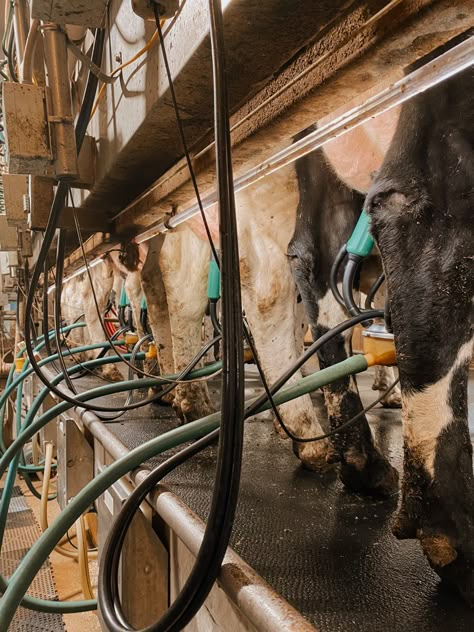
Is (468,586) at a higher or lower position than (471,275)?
lower

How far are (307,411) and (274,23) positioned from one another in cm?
94

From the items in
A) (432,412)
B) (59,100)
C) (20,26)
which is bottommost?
(432,412)

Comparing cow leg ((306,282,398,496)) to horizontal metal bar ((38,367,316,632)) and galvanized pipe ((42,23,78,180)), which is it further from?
galvanized pipe ((42,23,78,180))

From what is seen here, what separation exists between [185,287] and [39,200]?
633 mm

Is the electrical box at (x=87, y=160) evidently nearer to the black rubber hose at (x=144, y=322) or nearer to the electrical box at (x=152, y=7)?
the electrical box at (x=152, y=7)

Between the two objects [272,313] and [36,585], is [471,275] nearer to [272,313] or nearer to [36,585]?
[272,313]

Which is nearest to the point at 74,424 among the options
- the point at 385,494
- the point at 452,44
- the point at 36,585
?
the point at 36,585

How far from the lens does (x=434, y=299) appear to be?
0.63 metres

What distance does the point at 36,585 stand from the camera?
212 cm

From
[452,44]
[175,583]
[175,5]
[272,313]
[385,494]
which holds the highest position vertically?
[175,5]

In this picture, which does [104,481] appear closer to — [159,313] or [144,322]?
[159,313]

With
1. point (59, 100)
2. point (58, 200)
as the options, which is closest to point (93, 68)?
point (59, 100)

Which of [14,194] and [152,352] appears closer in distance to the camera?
[14,194]

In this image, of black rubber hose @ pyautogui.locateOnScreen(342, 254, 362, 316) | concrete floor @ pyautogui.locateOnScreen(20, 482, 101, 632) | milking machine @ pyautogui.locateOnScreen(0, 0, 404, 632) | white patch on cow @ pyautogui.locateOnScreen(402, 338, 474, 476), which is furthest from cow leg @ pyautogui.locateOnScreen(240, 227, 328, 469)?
concrete floor @ pyautogui.locateOnScreen(20, 482, 101, 632)
